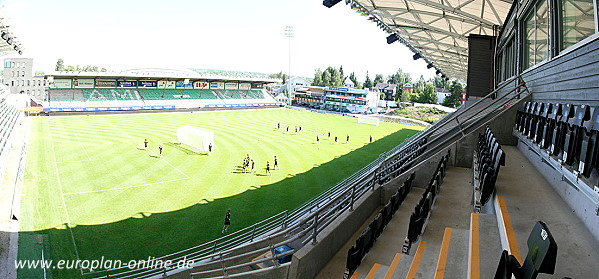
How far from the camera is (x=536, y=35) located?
7.98 m

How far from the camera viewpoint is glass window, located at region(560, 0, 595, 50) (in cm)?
454

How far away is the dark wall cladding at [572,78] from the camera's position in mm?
4426

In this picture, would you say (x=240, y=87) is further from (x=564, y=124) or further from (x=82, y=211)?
(x=564, y=124)

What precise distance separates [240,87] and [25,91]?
4169 cm

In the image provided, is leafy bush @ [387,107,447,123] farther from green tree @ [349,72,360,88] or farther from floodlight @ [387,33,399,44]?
green tree @ [349,72,360,88]

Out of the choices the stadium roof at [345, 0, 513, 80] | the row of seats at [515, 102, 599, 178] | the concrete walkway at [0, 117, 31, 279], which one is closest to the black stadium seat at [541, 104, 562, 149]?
the row of seats at [515, 102, 599, 178]

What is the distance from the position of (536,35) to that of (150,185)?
15361 millimetres

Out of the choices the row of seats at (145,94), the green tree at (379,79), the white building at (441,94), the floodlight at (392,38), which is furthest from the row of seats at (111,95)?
the green tree at (379,79)

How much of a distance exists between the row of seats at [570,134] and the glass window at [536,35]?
1.59 meters

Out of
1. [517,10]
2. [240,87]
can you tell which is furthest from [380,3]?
[240,87]

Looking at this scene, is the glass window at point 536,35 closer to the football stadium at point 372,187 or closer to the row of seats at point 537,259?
the football stadium at point 372,187

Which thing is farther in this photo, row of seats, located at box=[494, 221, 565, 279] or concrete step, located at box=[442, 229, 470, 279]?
concrete step, located at box=[442, 229, 470, 279]

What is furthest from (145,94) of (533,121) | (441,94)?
(441,94)

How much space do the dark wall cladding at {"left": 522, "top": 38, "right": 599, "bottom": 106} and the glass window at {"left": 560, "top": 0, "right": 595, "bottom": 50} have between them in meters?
0.17
